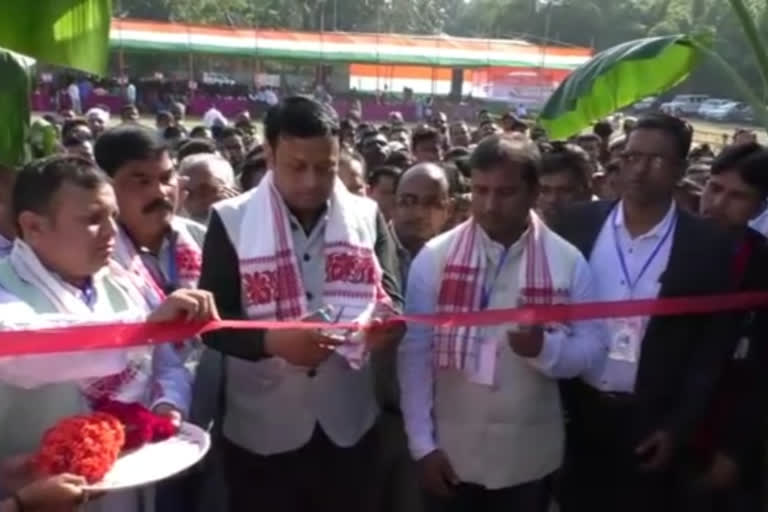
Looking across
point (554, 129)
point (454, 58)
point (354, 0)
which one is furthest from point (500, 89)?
point (554, 129)

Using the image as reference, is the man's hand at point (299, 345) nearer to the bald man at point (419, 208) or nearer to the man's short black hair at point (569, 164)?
the bald man at point (419, 208)

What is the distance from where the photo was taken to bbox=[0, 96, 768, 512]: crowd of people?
10.4ft

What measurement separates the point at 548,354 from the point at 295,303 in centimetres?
78

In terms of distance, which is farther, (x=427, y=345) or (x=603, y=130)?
(x=603, y=130)

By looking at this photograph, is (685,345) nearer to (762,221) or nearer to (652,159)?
(652,159)

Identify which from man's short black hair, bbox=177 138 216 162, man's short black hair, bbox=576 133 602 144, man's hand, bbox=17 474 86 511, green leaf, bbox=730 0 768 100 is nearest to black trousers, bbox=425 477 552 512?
man's hand, bbox=17 474 86 511

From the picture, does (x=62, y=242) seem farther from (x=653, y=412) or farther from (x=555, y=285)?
(x=653, y=412)

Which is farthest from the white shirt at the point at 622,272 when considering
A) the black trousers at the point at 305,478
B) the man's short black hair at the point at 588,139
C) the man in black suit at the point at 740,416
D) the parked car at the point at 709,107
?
the parked car at the point at 709,107

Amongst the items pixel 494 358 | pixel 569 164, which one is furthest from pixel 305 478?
pixel 569 164

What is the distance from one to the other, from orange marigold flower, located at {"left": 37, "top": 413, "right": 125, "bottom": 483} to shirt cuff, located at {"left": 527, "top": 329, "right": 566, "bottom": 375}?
1.33 meters

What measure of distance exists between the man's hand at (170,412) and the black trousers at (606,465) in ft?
4.64

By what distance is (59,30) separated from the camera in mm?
3260

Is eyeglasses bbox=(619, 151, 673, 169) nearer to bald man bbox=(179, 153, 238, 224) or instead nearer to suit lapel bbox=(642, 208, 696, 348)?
suit lapel bbox=(642, 208, 696, 348)

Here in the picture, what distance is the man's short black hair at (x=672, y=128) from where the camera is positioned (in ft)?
11.7
